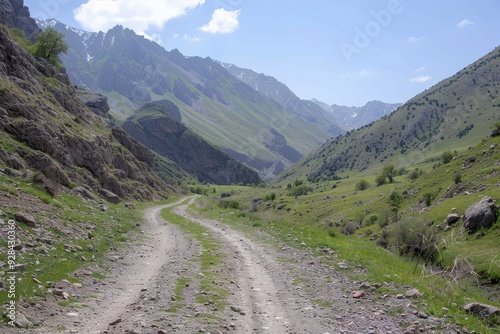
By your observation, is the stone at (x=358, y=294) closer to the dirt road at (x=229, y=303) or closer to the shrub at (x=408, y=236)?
the dirt road at (x=229, y=303)

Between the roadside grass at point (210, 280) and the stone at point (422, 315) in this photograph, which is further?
the roadside grass at point (210, 280)

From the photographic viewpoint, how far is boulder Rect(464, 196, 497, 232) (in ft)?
115

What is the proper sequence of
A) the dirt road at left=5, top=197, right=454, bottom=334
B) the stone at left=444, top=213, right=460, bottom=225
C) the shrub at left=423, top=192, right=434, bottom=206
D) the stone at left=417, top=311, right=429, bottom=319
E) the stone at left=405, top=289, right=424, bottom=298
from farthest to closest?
the shrub at left=423, top=192, right=434, bottom=206, the stone at left=444, top=213, right=460, bottom=225, the stone at left=405, top=289, right=424, bottom=298, the stone at left=417, top=311, right=429, bottom=319, the dirt road at left=5, top=197, right=454, bottom=334

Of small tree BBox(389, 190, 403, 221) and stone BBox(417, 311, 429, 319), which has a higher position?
stone BBox(417, 311, 429, 319)

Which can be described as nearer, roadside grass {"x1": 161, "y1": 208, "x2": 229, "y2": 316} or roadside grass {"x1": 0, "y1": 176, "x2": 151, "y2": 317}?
roadside grass {"x1": 0, "y1": 176, "x2": 151, "y2": 317}

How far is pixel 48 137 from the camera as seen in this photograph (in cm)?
4334

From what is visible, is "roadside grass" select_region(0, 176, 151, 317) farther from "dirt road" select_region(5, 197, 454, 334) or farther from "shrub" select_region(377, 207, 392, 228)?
"shrub" select_region(377, 207, 392, 228)

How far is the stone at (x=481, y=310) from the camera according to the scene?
11891mm

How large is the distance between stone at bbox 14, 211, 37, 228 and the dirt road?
4.38 metres

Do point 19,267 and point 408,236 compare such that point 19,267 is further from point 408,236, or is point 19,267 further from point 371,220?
point 371,220

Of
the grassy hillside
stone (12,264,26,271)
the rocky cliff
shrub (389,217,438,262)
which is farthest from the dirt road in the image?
the rocky cliff

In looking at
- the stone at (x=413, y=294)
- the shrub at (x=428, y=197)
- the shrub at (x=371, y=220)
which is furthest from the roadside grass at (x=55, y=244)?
the shrub at (x=371, y=220)

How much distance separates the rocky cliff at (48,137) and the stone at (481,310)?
30.5 meters

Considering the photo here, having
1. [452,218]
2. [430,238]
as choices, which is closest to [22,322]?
[430,238]
